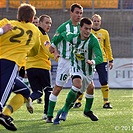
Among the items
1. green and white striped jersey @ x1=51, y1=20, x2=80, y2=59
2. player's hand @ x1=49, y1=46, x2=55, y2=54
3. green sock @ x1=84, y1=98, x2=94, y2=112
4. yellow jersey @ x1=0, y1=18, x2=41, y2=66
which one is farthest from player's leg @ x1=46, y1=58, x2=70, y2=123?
yellow jersey @ x1=0, y1=18, x2=41, y2=66

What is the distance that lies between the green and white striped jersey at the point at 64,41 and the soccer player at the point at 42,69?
0.32 m

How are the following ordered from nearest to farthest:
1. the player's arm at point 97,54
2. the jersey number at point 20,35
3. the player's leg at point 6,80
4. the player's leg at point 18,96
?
the player's leg at point 6,80 < the jersey number at point 20,35 < the player's leg at point 18,96 < the player's arm at point 97,54

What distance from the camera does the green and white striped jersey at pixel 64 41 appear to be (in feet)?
29.0

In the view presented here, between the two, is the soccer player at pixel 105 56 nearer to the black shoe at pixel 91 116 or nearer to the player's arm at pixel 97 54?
the black shoe at pixel 91 116

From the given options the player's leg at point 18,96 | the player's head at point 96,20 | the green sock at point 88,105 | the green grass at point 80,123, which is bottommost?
the green grass at point 80,123

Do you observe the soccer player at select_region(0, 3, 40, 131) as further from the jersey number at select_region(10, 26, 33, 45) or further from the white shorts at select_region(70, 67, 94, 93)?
the white shorts at select_region(70, 67, 94, 93)

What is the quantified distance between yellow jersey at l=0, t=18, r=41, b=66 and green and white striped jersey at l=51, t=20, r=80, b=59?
1.55 meters

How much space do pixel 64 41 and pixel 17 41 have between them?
2.08 m

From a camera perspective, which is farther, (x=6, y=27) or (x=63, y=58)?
(x=63, y=58)

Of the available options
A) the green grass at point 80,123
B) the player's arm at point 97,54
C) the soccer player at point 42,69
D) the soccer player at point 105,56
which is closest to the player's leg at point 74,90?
the green grass at point 80,123

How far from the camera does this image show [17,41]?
23.1ft

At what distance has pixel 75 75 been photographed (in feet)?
27.5

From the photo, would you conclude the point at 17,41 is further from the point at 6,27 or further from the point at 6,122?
the point at 6,122

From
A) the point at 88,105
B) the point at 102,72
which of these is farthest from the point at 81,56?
the point at 102,72
